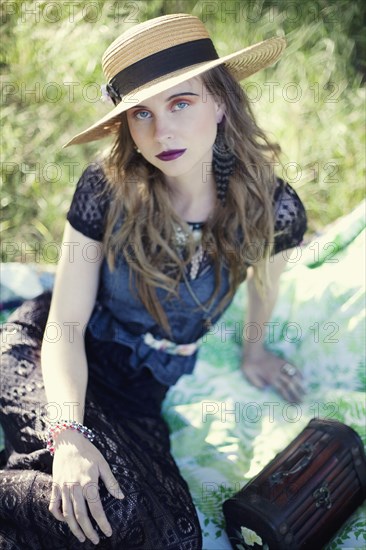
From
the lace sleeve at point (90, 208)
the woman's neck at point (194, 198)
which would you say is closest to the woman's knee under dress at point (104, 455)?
the lace sleeve at point (90, 208)

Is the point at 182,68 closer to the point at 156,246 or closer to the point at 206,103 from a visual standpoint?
the point at 206,103

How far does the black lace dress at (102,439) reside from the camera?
169cm

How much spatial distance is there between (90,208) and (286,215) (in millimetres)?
653

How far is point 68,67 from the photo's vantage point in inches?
152

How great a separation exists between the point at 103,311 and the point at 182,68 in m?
0.87

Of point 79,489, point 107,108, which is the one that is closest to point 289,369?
point 79,489

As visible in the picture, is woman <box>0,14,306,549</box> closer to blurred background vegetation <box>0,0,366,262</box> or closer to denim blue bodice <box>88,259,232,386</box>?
denim blue bodice <box>88,259,232,386</box>

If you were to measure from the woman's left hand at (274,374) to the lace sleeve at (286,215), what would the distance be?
0.50 metres

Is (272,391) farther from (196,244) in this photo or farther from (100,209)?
(100,209)

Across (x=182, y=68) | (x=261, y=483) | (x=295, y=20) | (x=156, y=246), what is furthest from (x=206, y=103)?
(x=295, y=20)

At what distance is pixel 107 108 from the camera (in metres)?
3.80

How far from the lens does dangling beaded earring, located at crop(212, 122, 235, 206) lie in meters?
2.05

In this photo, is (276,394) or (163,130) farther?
(276,394)

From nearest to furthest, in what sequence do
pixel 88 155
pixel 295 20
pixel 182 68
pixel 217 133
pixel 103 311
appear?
pixel 182 68
pixel 217 133
pixel 103 311
pixel 88 155
pixel 295 20
